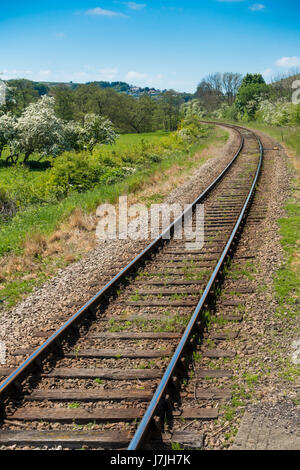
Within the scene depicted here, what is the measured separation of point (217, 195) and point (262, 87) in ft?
226

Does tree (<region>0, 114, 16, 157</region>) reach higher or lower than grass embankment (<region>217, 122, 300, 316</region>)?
higher

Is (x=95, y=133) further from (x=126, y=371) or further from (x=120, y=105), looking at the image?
(x=120, y=105)

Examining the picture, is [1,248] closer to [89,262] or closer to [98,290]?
[89,262]

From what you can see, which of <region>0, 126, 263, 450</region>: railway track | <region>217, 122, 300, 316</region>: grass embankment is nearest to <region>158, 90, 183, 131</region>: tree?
<region>217, 122, 300, 316</region>: grass embankment

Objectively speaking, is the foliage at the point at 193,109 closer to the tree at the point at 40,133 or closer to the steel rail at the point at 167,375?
the tree at the point at 40,133

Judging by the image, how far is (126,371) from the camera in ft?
16.1

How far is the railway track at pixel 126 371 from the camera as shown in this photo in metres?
4.01

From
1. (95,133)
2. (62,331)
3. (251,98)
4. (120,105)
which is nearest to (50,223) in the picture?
(62,331)

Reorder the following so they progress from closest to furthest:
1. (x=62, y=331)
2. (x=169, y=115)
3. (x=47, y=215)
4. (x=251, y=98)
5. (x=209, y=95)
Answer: (x=62, y=331) < (x=47, y=215) < (x=169, y=115) < (x=251, y=98) < (x=209, y=95)

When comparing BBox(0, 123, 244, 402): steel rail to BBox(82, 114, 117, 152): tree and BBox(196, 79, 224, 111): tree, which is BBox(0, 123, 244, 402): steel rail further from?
BBox(196, 79, 224, 111): tree

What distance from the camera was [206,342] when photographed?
17.9 feet

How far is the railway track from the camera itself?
401 centimetres

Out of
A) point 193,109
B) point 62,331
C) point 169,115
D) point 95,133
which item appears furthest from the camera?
point 193,109

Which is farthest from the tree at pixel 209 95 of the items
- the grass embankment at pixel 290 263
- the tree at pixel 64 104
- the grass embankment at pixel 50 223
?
the grass embankment at pixel 290 263
